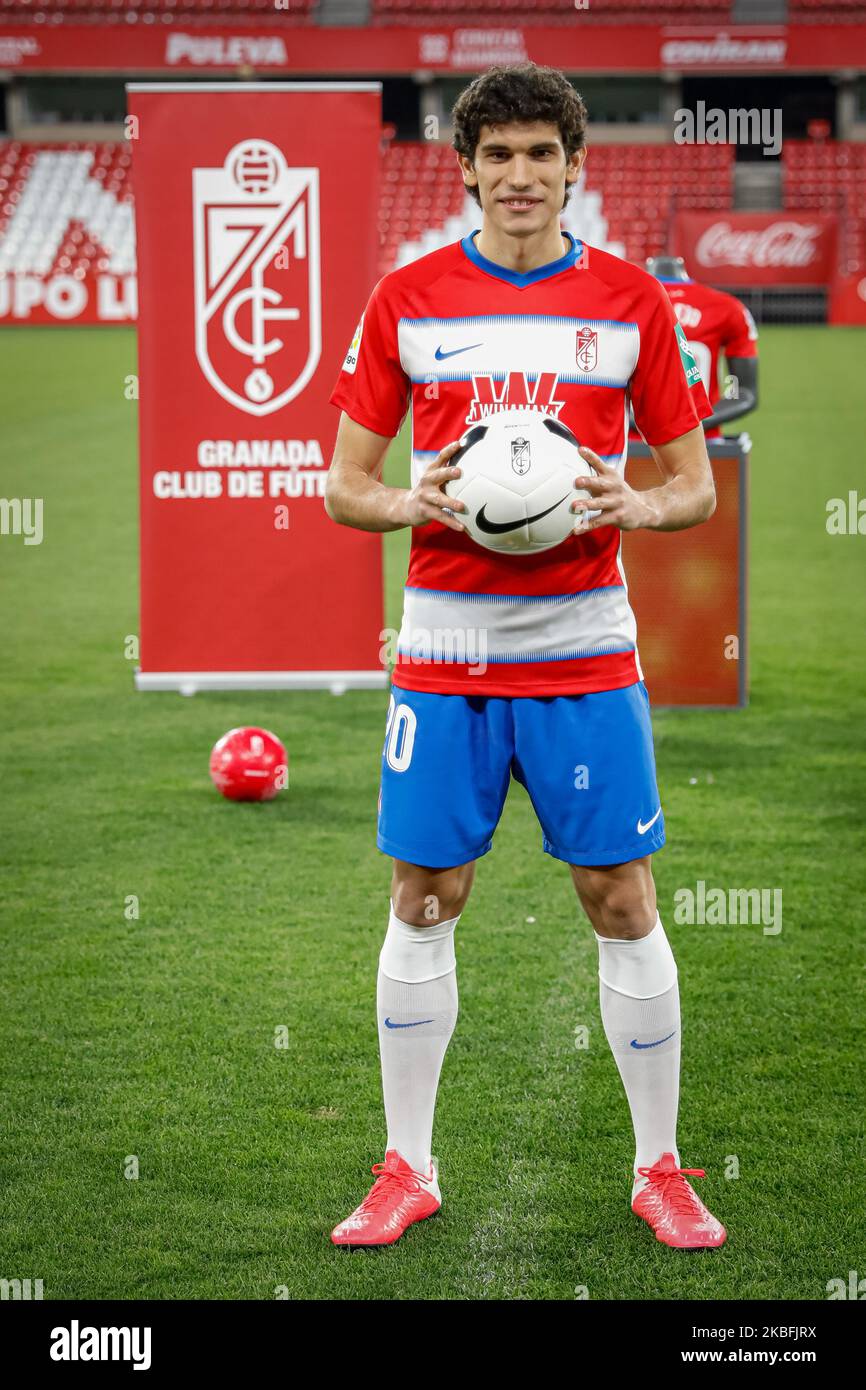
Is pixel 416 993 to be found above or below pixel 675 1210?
above

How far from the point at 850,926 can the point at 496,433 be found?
8.50 ft

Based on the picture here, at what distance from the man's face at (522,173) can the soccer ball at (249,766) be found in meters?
3.37

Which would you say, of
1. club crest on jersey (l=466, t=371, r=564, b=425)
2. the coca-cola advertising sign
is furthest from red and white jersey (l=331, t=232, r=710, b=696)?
the coca-cola advertising sign

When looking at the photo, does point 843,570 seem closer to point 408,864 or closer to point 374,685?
point 374,685

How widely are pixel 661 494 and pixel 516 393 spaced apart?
0.31 m

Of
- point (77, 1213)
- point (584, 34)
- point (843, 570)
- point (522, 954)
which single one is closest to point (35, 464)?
point (843, 570)

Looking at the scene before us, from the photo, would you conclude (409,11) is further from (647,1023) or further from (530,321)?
(647,1023)

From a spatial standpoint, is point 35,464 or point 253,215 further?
point 35,464

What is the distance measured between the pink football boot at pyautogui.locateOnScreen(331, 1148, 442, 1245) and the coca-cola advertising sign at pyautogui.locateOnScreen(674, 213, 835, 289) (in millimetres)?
28065

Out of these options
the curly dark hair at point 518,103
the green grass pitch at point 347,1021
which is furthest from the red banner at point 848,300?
the curly dark hair at point 518,103

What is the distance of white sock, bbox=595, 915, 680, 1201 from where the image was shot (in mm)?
3078

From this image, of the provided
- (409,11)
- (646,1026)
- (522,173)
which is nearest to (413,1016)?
(646,1026)

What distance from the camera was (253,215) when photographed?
718 cm

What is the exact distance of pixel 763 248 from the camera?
29812mm
